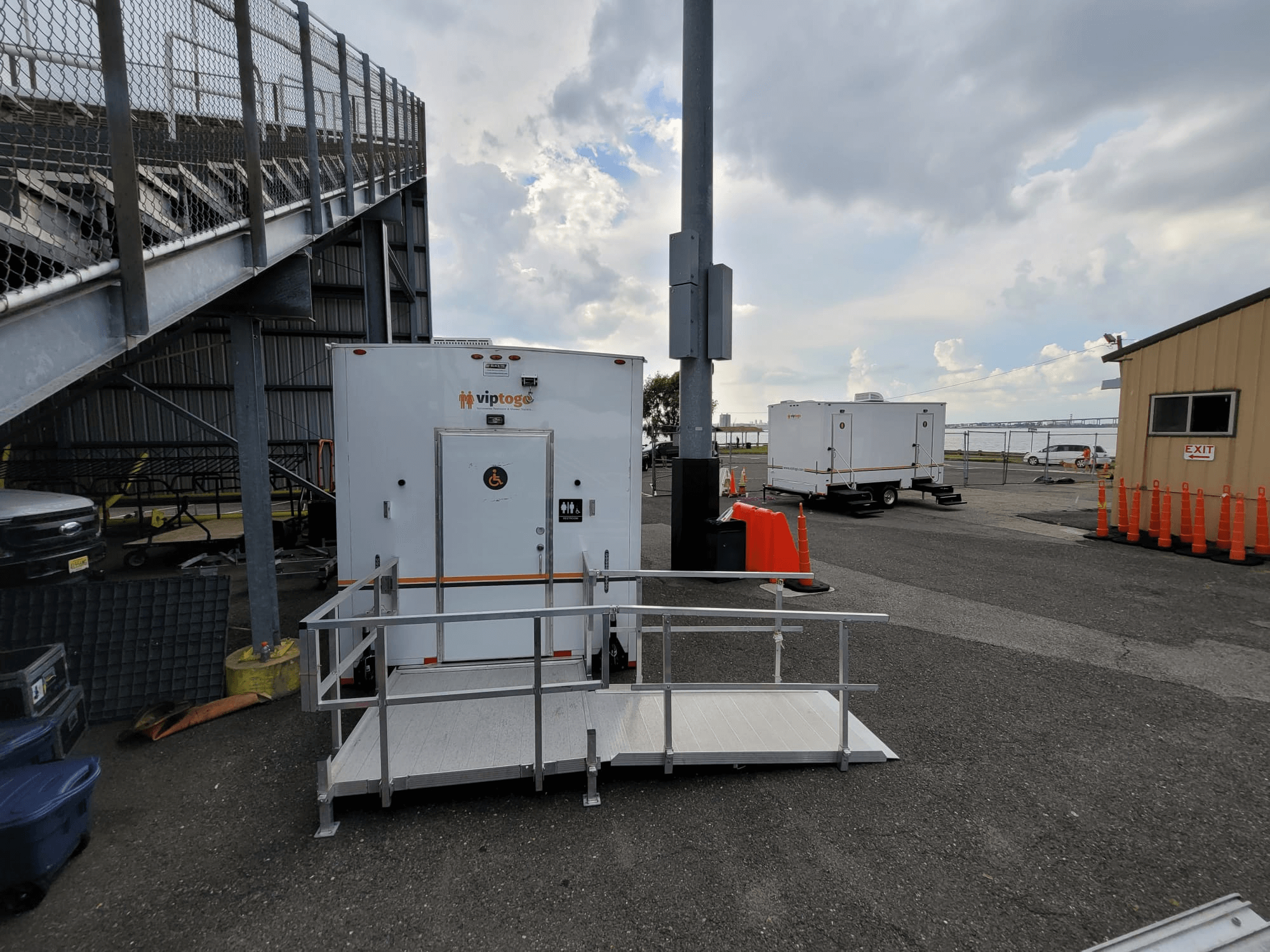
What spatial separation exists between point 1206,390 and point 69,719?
604 inches

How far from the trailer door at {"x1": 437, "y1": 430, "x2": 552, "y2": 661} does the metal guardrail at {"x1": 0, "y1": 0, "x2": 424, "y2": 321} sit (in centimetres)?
205

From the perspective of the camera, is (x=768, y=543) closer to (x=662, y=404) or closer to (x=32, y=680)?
(x=32, y=680)

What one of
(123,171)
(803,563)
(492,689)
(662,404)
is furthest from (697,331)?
(662,404)

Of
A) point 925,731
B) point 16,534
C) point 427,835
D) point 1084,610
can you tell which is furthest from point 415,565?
point 1084,610

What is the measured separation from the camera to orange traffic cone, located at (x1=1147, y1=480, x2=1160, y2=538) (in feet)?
35.7

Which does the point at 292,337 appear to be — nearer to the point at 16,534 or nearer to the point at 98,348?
the point at 16,534

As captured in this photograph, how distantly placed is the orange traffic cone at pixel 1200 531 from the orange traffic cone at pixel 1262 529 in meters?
0.64

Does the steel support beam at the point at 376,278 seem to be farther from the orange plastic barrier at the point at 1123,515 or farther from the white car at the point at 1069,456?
the white car at the point at 1069,456

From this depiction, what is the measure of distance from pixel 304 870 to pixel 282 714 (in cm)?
198

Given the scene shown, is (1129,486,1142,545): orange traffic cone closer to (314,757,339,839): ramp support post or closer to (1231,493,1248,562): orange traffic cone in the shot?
(1231,493,1248,562): orange traffic cone

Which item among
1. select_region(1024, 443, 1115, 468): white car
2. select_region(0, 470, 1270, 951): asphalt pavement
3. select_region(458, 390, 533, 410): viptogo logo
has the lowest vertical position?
select_region(0, 470, 1270, 951): asphalt pavement

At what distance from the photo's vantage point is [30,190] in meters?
2.76

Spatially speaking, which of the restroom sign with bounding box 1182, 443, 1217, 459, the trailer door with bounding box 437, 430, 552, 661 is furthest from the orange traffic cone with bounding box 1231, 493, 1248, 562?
the trailer door with bounding box 437, 430, 552, 661

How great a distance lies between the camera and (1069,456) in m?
36.3
